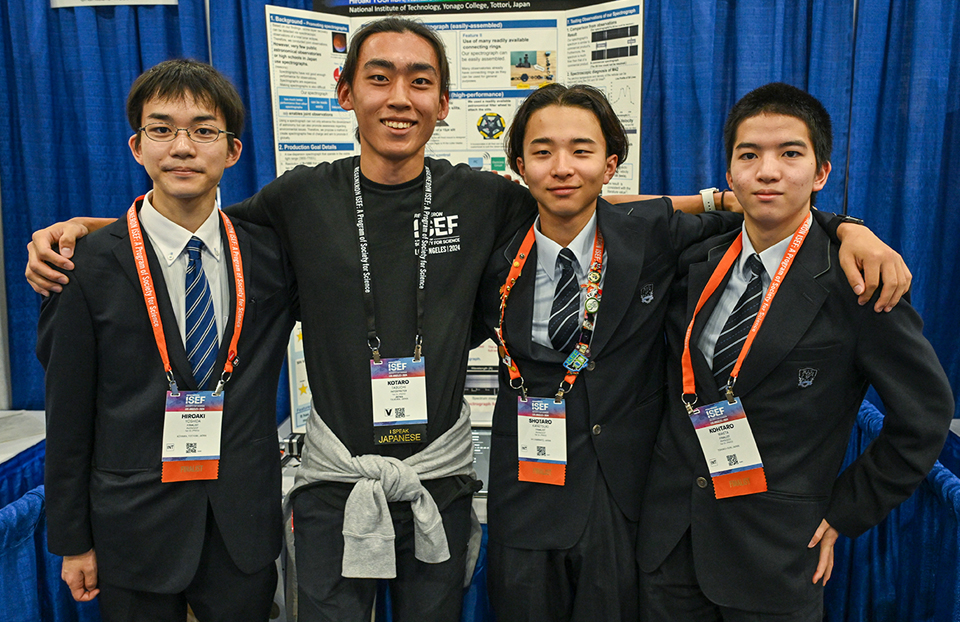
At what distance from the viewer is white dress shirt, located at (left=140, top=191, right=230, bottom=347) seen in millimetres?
1514

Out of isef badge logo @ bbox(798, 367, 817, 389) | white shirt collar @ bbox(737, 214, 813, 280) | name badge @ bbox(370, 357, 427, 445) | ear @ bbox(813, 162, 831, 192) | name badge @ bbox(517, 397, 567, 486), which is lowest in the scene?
name badge @ bbox(517, 397, 567, 486)

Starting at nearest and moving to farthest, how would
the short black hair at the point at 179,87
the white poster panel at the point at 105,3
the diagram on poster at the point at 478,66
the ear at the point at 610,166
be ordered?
1. the short black hair at the point at 179,87
2. the ear at the point at 610,166
3. the diagram on poster at the point at 478,66
4. the white poster panel at the point at 105,3

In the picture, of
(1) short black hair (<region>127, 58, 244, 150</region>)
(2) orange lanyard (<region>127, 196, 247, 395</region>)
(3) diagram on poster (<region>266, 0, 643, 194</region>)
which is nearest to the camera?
(2) orange lanyard (<region>127, 196, 247, 395</region>)

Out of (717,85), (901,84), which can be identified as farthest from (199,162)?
(901,84)

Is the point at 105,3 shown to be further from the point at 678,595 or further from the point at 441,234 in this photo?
the point at 678,595

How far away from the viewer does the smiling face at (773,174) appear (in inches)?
56.8

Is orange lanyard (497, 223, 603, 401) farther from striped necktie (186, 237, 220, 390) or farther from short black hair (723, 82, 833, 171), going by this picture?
striped necktie (186, 237, 220, 390)

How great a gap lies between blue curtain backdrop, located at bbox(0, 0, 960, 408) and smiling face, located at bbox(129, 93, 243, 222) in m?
1.41

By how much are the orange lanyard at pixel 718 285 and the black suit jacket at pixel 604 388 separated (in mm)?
122

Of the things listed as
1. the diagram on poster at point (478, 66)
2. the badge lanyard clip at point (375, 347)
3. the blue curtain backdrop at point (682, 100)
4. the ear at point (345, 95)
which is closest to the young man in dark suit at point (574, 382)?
the badge lanyard clip at point (375, 347)

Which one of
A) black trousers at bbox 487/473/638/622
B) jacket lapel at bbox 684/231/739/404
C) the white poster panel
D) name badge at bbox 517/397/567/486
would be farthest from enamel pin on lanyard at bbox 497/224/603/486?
the white poster panel

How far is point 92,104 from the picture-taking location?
2986 millimetres

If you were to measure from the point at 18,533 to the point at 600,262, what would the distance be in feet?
6.42

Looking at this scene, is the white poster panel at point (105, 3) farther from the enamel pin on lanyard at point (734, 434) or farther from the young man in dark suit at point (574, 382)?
the enamel pin on lanyard at point (734, 434)
